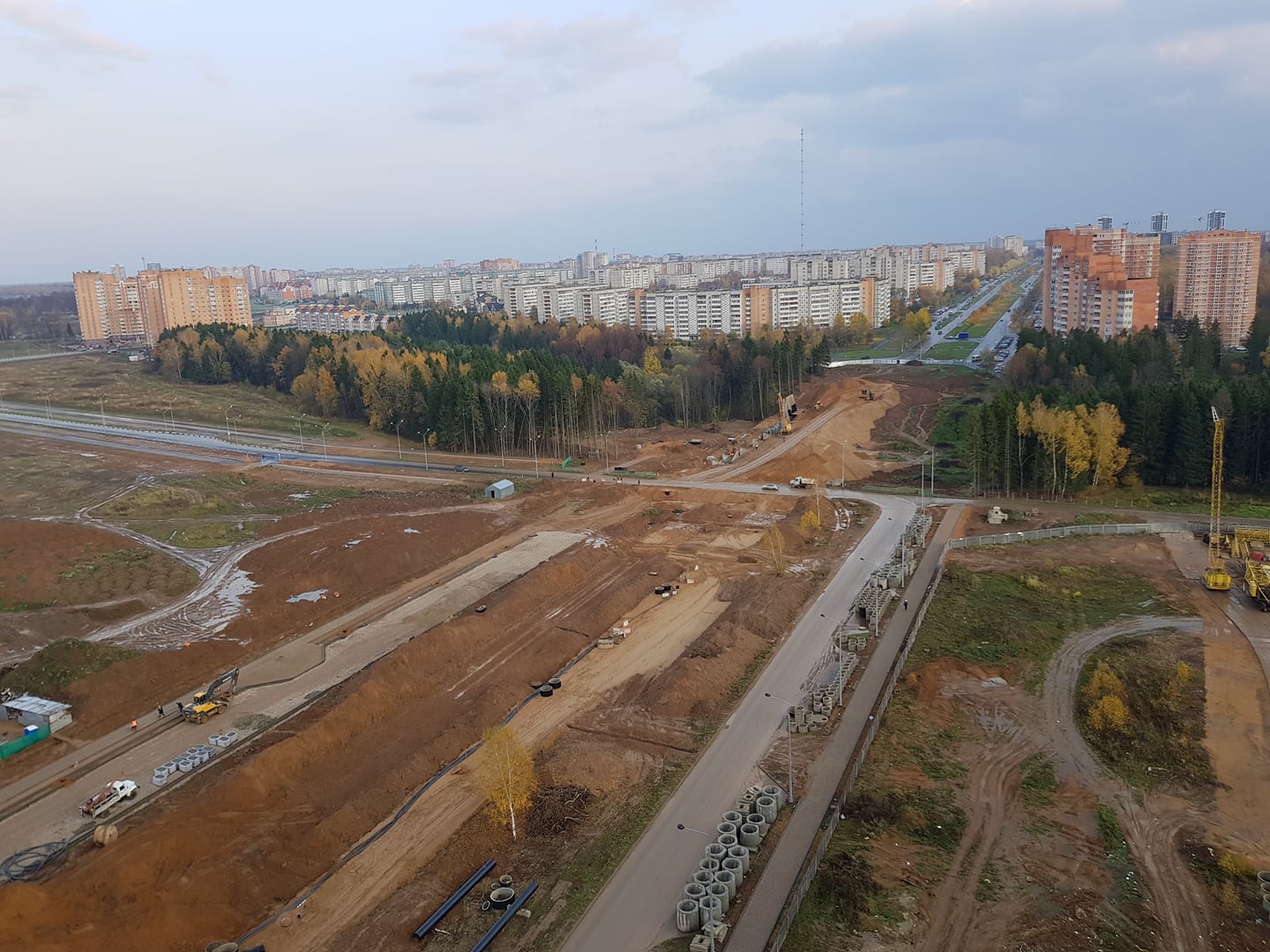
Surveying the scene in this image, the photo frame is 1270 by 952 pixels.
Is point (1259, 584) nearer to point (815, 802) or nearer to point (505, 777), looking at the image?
Answer: point (815, 802)

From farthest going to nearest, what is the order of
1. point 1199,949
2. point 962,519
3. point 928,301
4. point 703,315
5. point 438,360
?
point 928,301, point 703,315, point 438,360, point 962,519, point 1199,949

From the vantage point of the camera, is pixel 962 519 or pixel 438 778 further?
pixel 962 519

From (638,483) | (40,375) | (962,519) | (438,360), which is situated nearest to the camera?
(962,519)

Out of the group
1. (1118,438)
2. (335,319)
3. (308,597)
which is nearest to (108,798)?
(308,597)

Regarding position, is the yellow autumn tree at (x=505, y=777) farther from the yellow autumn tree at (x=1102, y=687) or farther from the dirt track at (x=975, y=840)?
the yellow autumn tree at (x=1102, y=687)

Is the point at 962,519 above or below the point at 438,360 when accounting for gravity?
below

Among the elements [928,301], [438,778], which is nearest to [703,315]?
[928,301]

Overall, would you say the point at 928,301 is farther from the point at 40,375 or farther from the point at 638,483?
the point at 40,375

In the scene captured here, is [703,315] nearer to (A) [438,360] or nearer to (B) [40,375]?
(A) [438,360]
